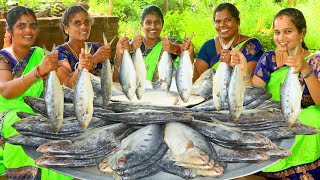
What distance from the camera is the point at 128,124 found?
2.40m

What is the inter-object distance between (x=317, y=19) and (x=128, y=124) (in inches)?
315

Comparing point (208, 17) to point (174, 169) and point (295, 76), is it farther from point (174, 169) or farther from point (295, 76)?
point (174, 169)

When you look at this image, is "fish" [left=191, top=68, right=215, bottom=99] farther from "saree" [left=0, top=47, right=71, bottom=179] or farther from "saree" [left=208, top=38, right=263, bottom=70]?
"saree" [left=0, top=47, right=71, bottom=179]

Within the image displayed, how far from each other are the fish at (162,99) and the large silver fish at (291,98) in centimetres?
67

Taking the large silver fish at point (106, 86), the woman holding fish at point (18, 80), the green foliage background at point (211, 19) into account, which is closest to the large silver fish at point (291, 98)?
→ the large silver fish at point (106, 86)

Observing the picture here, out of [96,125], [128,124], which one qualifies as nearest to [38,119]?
[96,125]

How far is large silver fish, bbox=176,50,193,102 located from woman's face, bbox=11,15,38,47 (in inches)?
53.3

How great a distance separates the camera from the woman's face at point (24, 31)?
11.1ft

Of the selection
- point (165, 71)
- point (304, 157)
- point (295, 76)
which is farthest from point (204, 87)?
point (304, 157)

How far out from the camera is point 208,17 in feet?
35.1

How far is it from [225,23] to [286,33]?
Result: 0.97 m

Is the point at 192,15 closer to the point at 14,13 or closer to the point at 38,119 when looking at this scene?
the point at 14,13

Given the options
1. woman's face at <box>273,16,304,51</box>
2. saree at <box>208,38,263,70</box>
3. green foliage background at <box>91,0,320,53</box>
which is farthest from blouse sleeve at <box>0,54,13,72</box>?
green foliage background at <box>91,0,320,53</box>

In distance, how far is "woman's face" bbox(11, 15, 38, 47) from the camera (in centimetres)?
339
